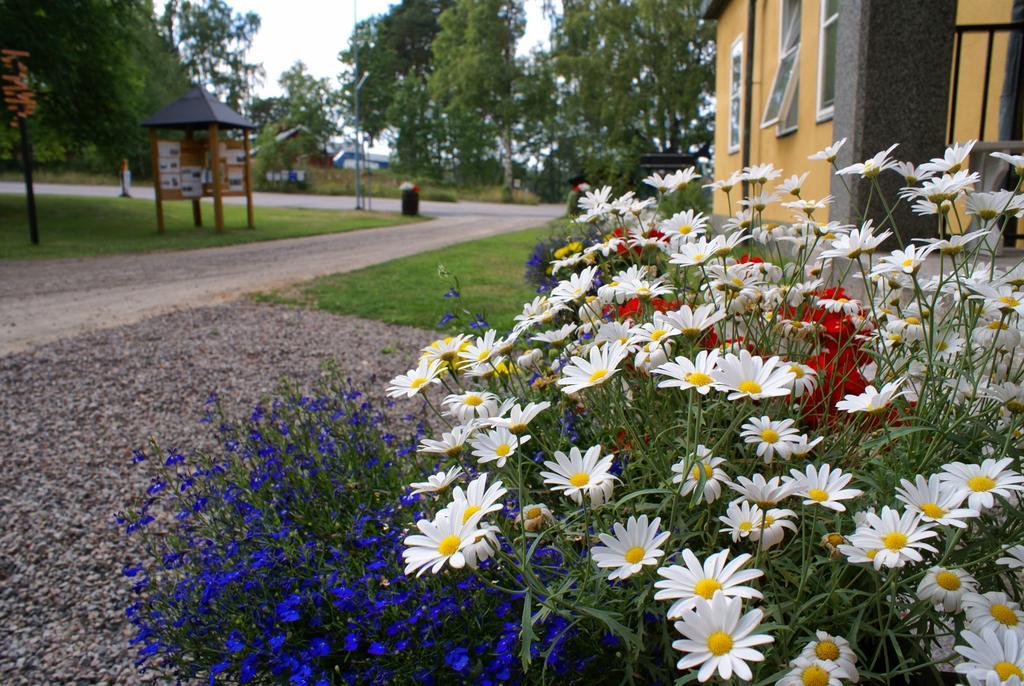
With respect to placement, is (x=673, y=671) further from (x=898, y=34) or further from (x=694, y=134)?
(x=694, y=134)

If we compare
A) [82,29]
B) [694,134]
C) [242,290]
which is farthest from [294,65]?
[242,290]

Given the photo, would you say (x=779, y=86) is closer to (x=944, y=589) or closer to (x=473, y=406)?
(x=473, y=406)

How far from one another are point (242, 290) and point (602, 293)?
7632mm

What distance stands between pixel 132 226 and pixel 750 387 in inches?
675

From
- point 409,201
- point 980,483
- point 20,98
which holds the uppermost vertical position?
point 20,98

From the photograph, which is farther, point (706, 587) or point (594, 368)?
point (594, 368)

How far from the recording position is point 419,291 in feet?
27.3

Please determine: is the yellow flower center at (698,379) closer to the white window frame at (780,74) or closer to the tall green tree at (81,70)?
the white window frame at (780,74)

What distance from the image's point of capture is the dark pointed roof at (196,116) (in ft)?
49.1

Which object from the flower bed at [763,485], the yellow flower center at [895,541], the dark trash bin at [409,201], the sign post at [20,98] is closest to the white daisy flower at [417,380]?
the flower bed at [763,485]

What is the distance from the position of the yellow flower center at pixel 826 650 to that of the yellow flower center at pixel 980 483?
0.29 meters

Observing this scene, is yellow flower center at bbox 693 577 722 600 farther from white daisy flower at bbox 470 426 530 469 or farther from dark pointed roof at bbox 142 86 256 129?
dark pointed roof at bbox 142 86 256 129

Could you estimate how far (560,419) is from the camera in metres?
1.86

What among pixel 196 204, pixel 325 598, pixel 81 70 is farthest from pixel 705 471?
pixel 81 70
